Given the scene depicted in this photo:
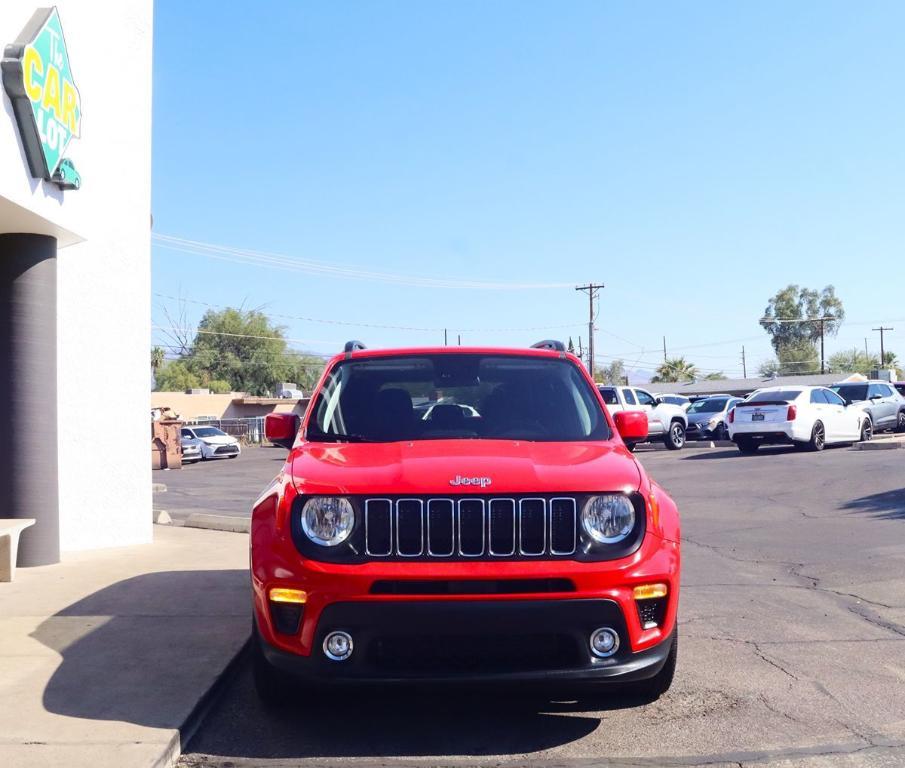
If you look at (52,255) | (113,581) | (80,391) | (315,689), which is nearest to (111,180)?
(52,255)

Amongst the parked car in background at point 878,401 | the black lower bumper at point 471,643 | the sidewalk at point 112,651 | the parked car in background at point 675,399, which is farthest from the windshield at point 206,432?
the black lower bumper at point 471,643

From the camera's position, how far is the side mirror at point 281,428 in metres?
6.16

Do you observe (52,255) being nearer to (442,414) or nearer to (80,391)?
(80,391)

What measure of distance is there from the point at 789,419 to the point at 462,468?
63.2 ft

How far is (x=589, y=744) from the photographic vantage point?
4707mm

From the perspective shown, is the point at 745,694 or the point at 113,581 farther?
the point at 113,581

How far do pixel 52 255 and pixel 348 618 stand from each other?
6.35 metres

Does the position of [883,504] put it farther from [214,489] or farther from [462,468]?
[214,489]

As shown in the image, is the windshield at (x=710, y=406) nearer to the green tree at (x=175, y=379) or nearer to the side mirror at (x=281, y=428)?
the side mirror at (x=281, y=428)

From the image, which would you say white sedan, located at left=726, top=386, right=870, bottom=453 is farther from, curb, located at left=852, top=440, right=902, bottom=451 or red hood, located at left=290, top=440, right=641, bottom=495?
red hood, located at left=290, top=440, right=641, bottom=495

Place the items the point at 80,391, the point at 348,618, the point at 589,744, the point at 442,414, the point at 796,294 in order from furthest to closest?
1. the point at 796,294
2. the point at 80,391
3. the point at 442,414
4. the point at 589,744
5. the point at 348,618

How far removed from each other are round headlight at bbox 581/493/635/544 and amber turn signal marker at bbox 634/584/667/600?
9.1 inches

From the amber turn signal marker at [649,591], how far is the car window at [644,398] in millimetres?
24172

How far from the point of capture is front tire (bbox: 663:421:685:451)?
28.7m
